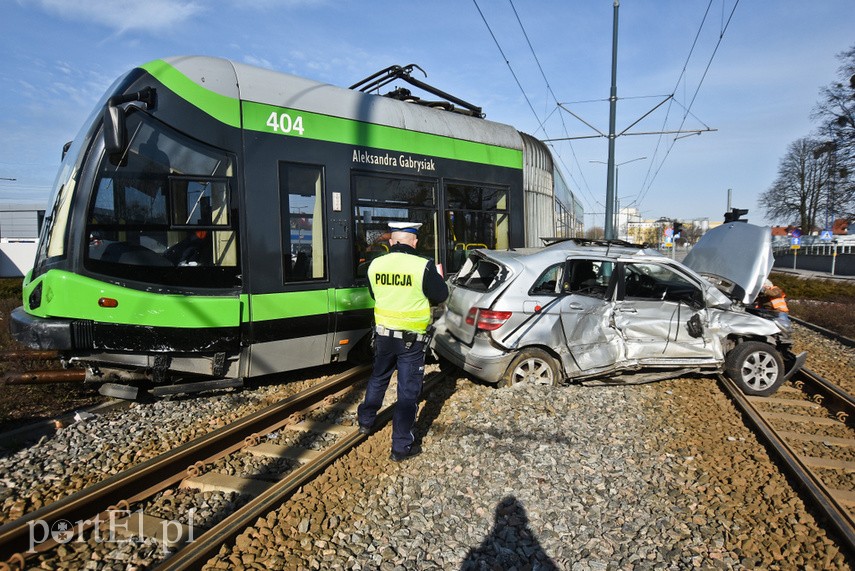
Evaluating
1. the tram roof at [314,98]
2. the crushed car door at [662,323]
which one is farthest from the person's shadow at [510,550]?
the tram roof at [314,98]

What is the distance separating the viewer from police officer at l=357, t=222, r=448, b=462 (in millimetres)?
4273

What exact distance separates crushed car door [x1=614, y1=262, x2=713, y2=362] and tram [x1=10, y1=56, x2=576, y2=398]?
298 centimetres

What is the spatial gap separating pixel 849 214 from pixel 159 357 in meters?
38.3

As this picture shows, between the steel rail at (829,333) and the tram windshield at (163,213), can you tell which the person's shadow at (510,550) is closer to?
the tram windshield at (163,213)

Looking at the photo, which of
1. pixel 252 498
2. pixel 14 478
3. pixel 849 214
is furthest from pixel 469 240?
pixel 849 214

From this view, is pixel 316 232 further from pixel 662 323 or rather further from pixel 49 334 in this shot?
pixel 662 323

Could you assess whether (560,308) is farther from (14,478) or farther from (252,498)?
(14,478)

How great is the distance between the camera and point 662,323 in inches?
245

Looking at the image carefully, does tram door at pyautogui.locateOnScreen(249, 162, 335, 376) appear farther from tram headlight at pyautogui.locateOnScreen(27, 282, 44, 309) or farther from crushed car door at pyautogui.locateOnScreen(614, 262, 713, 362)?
crushed car door at pyautogui.locateOnScreen(614, 262, 713, 362)

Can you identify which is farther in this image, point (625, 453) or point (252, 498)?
point (625, 453)

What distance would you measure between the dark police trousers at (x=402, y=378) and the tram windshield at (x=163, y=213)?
1.90 m

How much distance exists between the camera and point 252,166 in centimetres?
538

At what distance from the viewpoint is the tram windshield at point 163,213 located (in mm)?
4852

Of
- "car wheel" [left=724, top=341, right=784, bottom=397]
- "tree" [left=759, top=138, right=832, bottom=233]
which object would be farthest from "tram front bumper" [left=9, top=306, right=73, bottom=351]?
"tree" [left=759, top=138, right=832, bottom=233]
